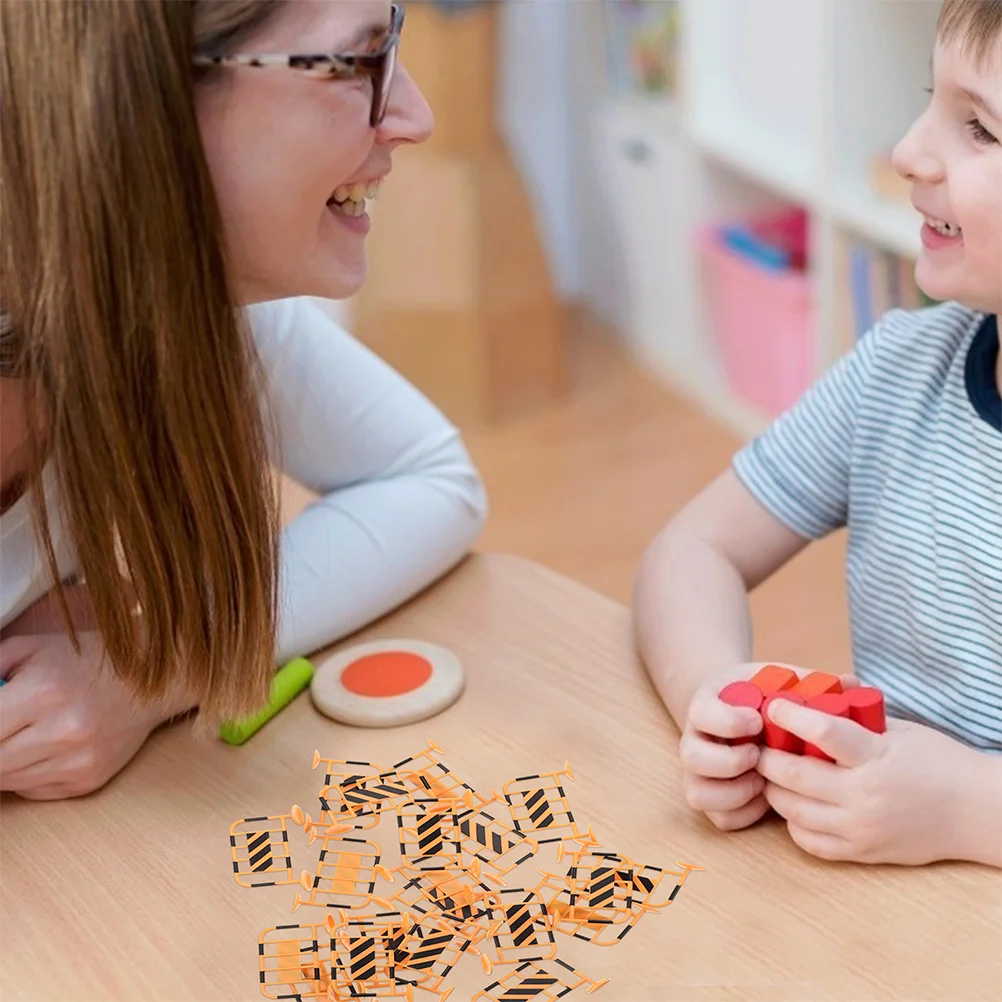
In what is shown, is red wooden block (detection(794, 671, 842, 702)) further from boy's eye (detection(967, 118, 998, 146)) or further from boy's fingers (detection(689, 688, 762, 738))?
boy's eye (detection(967, 118, 998, 146))

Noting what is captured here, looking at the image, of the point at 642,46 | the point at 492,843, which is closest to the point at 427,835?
the point at 492,843

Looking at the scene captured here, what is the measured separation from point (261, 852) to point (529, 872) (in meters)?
0.16

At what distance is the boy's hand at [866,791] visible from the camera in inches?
31.3

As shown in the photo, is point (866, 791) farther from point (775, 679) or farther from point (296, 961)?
point (296, 961)

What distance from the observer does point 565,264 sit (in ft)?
11.0

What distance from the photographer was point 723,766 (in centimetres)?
83

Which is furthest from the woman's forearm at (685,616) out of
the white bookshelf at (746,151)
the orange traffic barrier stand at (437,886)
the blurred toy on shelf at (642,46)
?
the blurred toy on shelf at (642,46)

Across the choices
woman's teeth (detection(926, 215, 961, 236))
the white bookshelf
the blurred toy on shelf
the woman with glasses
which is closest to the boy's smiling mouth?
woman's teeth (detection(926, 215, 961, 236))

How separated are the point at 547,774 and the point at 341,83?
0.42 m

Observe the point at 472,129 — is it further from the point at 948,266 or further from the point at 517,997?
the point at 517,997

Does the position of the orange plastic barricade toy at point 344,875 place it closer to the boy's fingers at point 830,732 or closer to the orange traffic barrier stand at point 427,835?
the orange traffic barrier stand at point 427,835

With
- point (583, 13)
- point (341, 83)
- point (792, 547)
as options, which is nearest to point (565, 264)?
point (583, 13)

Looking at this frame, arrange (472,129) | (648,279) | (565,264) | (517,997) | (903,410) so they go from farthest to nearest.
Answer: (565,264) → (648,279) → (472,129) → (903,410) → (517,997)

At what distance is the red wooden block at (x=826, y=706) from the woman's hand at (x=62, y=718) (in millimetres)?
412
